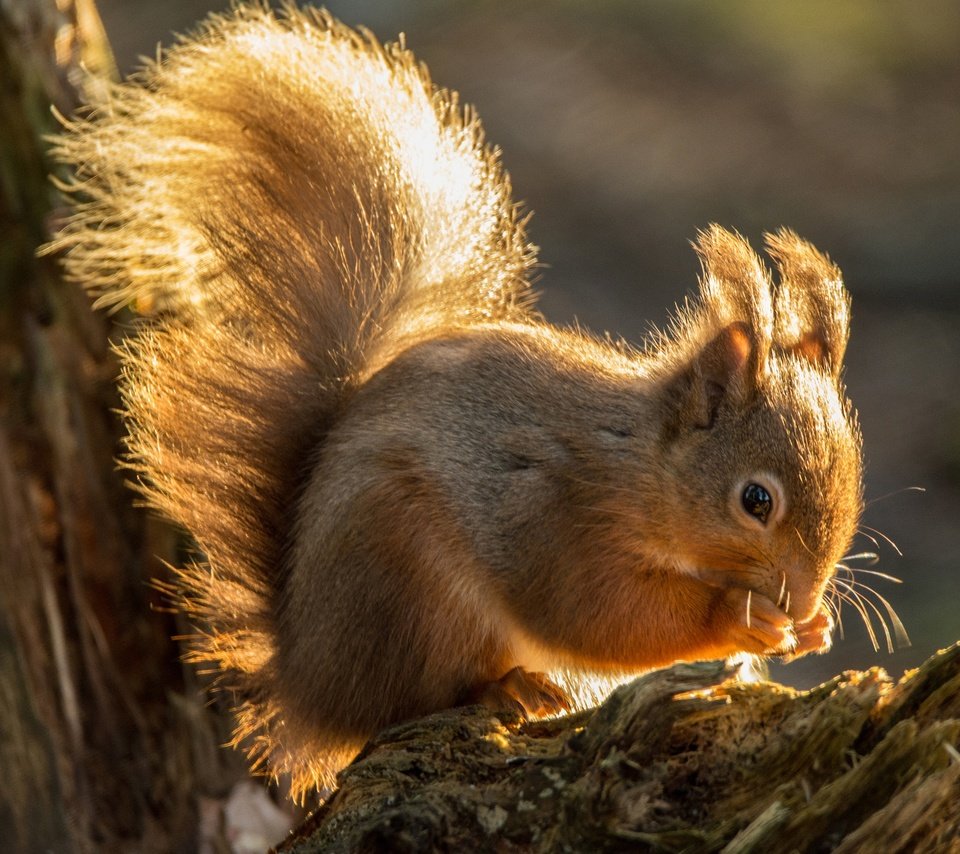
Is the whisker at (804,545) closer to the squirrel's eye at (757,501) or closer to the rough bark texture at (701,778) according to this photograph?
the squirrel's eye at (757,501)

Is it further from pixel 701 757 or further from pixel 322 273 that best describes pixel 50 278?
pixel 701 757

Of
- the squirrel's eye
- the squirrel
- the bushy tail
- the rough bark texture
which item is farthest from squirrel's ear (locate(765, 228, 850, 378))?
A: the rough bark texture

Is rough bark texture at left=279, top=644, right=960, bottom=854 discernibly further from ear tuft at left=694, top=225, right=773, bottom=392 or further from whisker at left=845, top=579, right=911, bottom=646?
ear tuft at left=694, top=225, right=773, bottom=392

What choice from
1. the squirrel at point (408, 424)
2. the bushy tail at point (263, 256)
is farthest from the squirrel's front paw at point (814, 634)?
the bushy tail at point (263, 256)

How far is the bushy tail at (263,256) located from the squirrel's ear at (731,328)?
1.80 ft

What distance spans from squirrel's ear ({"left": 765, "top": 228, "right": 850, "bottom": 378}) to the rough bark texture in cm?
71

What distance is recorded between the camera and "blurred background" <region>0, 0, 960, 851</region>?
2.96 m

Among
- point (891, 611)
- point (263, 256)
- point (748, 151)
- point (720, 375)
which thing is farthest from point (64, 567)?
point (748, 151)

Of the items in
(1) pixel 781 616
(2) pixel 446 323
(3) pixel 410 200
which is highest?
(3) pixel 410 200

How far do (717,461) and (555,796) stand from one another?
0.73 m

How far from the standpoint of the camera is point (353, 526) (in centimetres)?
225

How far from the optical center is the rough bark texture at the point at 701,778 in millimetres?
1622

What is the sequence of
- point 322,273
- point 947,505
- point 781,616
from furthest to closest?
point 947,505
point 322,273
point 781,616

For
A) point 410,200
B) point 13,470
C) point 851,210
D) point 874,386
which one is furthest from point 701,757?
point 851,210
